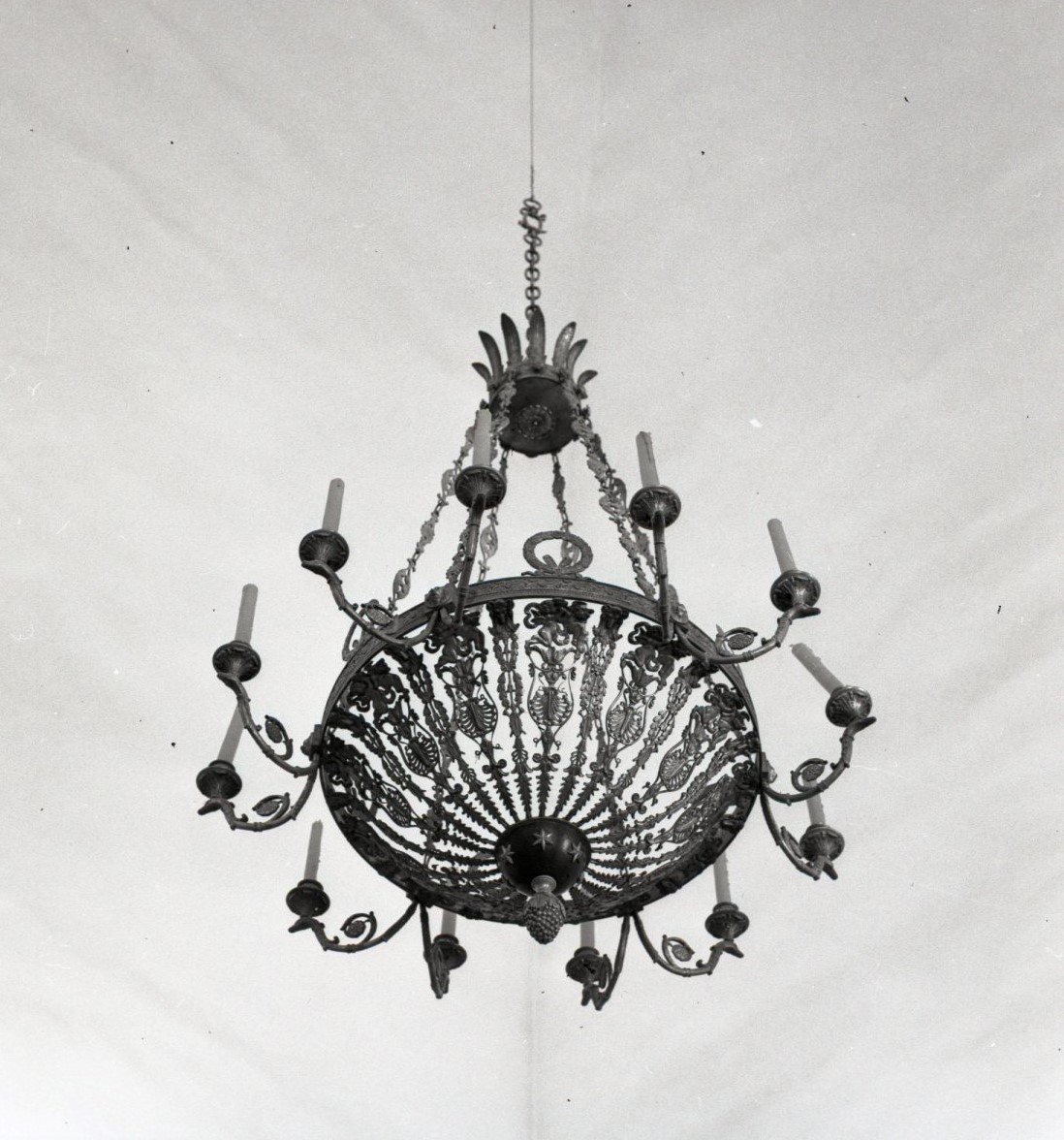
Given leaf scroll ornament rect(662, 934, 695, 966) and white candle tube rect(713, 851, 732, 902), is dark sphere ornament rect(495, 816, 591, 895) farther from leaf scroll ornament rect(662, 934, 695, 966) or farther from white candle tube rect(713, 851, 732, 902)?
white candle tube rect(713, 851, 732, 902)

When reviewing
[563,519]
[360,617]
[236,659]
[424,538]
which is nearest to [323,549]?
[360,617]

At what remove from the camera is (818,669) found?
2309 mm

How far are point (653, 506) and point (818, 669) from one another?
0.41 metres

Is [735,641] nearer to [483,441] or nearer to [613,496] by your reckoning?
[613,496]

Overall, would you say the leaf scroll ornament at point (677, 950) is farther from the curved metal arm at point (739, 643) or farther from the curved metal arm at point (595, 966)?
the curved metal arm at point (739, 643)

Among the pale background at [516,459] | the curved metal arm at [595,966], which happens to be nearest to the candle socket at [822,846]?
the curved metal arm at [595,966]

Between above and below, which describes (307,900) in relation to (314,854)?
below

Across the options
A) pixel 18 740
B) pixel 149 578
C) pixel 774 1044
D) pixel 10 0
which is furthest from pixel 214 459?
pixel 774 1044

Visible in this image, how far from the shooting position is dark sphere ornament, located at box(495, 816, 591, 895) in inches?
89.3

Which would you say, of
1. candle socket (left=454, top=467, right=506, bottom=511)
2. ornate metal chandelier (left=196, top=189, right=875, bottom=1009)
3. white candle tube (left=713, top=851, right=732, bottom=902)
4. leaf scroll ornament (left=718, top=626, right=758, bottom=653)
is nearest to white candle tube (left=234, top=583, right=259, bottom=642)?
ornate metal chandelier (left=196, top=189, right=875, bottom=1009)

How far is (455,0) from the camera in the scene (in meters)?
3.67

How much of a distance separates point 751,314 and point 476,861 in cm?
199

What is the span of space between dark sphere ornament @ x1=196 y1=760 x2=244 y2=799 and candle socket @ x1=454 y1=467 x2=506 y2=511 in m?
0.59

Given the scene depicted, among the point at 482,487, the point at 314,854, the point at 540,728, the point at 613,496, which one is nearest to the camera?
the point at 482,487
